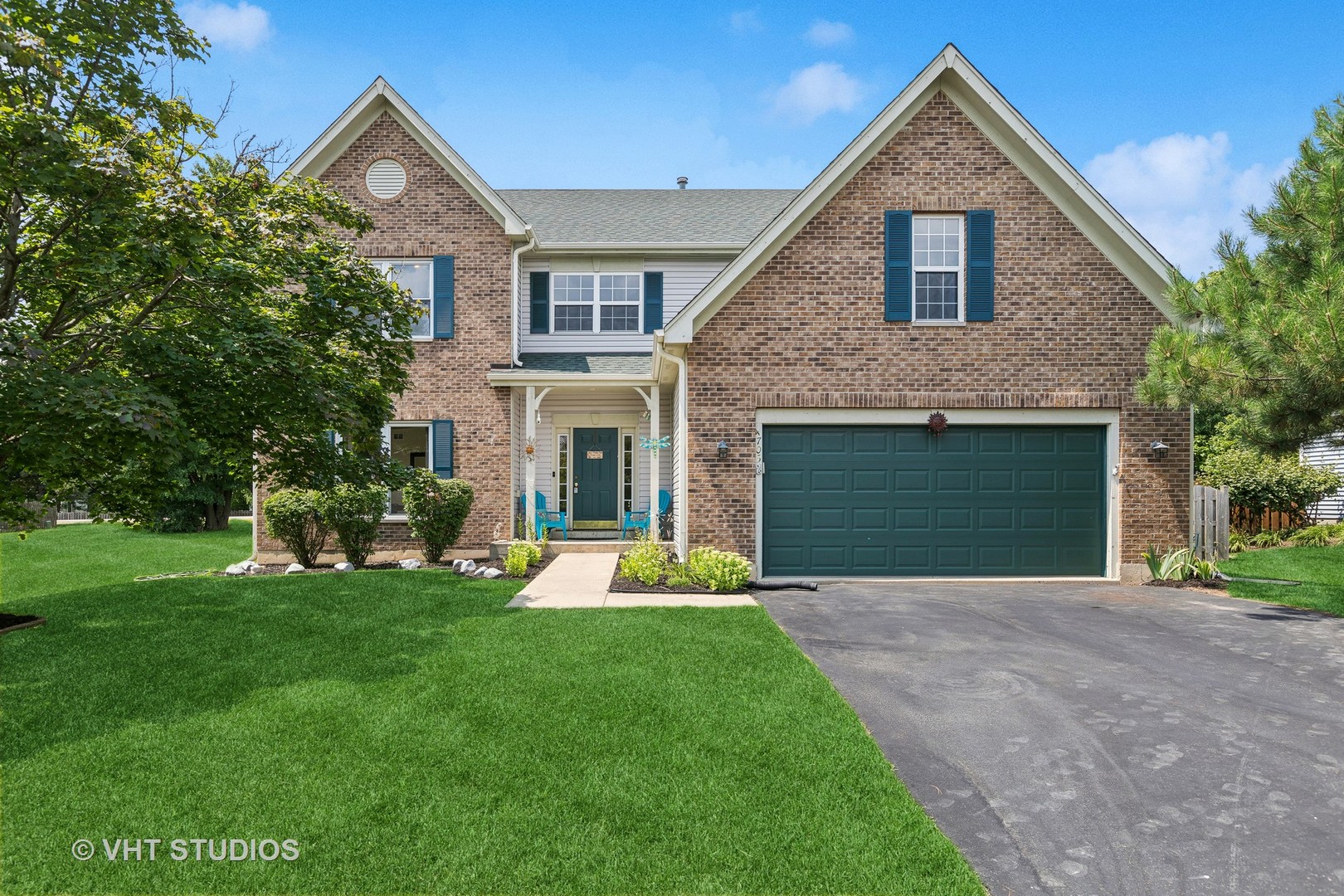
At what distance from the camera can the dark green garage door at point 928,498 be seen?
37.8 ft

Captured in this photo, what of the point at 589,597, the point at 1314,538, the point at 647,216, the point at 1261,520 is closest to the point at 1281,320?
the point at 589,597

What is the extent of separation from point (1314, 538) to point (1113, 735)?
52.8 feet

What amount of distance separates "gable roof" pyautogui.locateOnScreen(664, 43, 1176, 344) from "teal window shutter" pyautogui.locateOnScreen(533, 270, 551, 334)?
5930 millimetres

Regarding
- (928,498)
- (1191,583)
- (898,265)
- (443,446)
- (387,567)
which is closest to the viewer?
(1191,583)

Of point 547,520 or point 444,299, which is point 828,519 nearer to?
point 547,520

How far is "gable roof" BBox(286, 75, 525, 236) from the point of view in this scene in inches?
581

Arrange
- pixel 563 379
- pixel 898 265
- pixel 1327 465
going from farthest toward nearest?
pixel 1327 465, pixel 563 379, pixel 898 265

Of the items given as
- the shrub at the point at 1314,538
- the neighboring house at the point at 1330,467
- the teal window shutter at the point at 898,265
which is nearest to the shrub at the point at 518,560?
the teal window shutter at the point at 898,265

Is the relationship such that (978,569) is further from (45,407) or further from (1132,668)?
(45,407)

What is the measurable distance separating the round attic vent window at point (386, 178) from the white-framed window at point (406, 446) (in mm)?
4774

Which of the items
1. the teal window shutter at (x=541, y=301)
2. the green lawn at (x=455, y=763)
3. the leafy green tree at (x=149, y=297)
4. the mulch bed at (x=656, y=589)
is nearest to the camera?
the green lawn at (x=455, y=763)

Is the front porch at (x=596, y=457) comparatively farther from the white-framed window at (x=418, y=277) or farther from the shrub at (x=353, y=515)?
the shrub at (x=353, y=515)

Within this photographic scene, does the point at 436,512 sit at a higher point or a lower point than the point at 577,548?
higher

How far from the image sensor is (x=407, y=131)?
49.5ft
